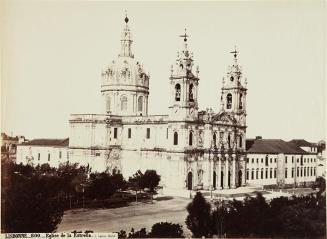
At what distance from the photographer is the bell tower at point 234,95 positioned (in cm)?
3422

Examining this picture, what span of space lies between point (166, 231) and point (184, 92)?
38.0 feet

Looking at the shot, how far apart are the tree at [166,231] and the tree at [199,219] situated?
1.36 ft

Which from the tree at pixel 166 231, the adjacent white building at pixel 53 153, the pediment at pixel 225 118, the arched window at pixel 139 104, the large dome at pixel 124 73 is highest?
the large dome at pixel 124 73

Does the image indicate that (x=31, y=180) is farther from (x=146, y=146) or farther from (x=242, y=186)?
(x=242, y=186)

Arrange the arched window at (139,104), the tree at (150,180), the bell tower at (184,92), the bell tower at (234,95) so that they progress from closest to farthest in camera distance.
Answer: the tree at (150,180)
the bell tower at (184,92)
the bell tower at (234,95)
the arched window at (139,104)

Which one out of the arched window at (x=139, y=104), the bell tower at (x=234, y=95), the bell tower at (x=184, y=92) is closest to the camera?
the bell tower at (x=184, y=92)

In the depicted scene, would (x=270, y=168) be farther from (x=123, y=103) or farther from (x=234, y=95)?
(x=123, y=103)

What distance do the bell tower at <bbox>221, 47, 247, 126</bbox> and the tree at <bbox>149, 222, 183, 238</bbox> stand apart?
44.6 feet

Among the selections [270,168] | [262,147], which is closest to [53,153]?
[262,147]

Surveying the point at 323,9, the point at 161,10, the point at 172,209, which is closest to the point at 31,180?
the point at 172,209

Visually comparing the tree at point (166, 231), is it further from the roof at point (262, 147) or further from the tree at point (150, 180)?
the roof at point (262, 147)

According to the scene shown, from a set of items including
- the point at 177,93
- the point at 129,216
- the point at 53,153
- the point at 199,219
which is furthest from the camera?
the point at 53,153

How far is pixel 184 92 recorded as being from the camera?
105 feet

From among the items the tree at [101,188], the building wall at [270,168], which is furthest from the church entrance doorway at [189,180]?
the tree at [101,188]
